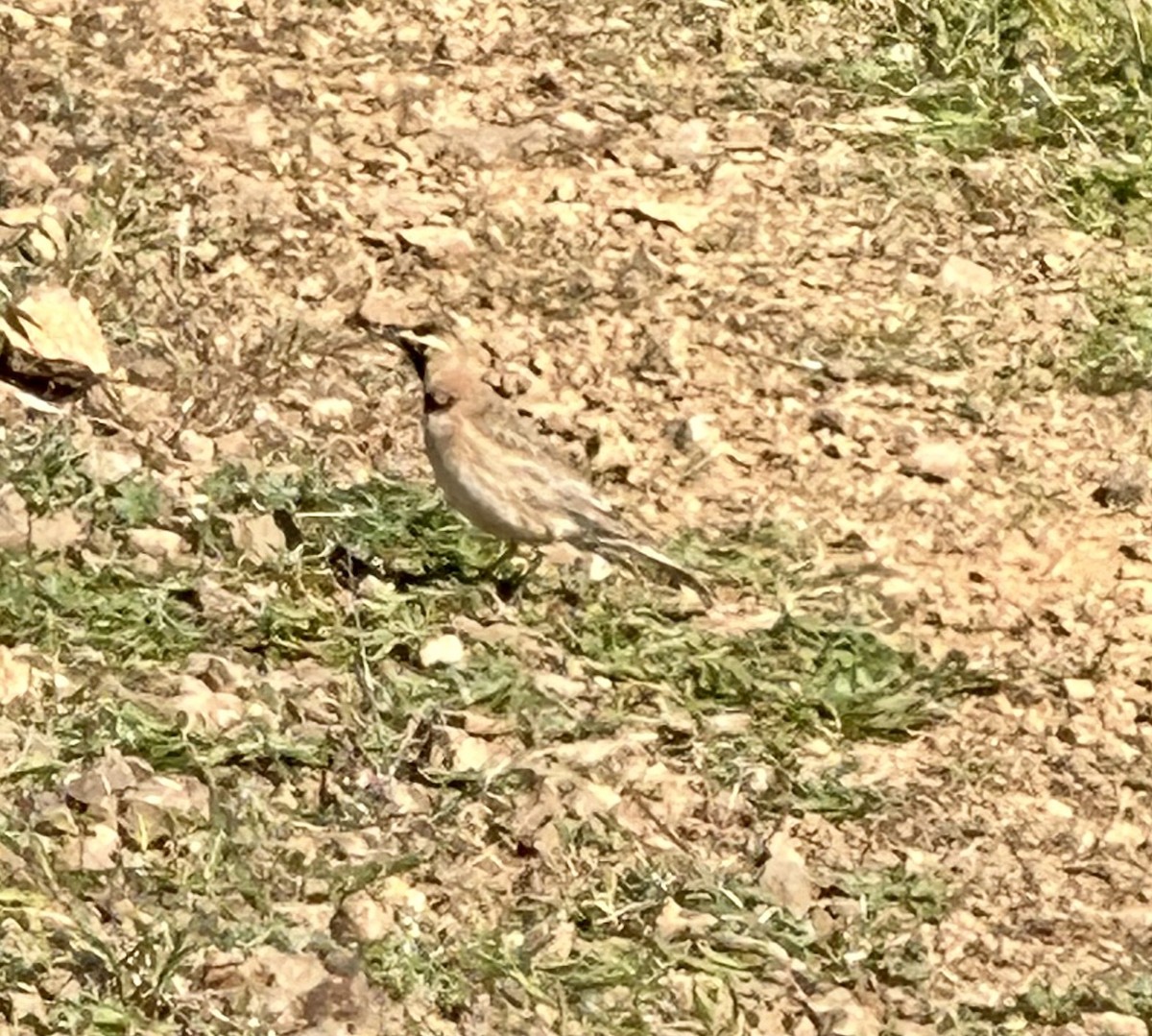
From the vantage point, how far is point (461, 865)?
682cm

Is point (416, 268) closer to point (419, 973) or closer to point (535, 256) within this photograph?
point (535, 256)

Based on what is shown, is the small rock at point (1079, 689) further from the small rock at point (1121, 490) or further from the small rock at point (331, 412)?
the small rock at point (331, 412)

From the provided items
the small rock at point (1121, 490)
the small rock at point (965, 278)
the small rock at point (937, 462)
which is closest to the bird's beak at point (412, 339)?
the small rock at point (937, 462)

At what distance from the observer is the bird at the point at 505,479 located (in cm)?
786

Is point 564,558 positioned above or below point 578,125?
below

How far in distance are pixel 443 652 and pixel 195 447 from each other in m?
1.11

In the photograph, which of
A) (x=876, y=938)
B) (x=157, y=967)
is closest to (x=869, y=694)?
(x=876, y=938)

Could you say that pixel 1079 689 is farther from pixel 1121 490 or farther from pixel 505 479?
pixel 505 479

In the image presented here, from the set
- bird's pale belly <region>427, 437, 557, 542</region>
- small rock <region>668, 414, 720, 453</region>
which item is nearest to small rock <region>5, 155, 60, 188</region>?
bird's pale belly <region>427, 437, 557, 542</region>

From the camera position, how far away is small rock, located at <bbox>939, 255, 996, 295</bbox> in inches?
372

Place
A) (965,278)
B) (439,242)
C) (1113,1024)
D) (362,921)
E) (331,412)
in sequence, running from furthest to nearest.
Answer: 1. (965,278)
2. (439,242)
3. (331,412)
4. (1113,1024)
5. (362,921)

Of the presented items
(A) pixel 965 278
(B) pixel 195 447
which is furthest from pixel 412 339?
(A) pixel 965 278

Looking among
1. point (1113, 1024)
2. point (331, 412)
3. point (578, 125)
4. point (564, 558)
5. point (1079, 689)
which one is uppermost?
point (578, 125)

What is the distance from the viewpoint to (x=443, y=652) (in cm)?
754
